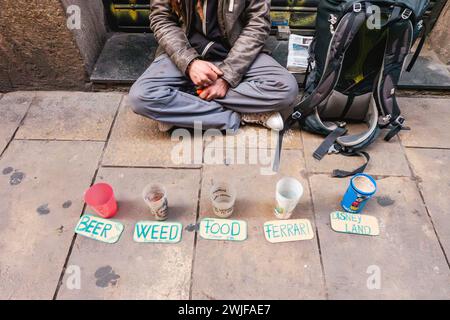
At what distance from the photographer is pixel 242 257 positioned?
148 cm

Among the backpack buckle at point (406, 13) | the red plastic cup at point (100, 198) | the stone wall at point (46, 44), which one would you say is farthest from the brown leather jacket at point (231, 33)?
the red plastic cup at point (100, 198)

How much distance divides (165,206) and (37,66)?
5.26 feet

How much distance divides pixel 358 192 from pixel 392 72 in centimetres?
81

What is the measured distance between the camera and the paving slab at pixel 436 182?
162 centimetres

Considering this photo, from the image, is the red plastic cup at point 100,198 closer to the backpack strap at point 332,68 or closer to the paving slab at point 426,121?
the backpack strap at point 332,68

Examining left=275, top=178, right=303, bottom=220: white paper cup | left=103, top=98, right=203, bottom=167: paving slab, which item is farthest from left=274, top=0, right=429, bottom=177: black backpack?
left=103, top=98, right=203, bottom=167: paving slab

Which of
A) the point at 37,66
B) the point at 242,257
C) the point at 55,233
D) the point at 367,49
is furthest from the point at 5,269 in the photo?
the point at 367,49

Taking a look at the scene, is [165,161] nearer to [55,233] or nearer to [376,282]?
[55,233]

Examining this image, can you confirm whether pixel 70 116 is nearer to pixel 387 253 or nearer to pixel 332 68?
pixel 332 68

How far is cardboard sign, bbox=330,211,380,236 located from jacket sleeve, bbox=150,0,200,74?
4.11 feet

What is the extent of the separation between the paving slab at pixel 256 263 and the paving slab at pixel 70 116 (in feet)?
3.16

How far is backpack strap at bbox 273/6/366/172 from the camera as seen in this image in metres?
1.61

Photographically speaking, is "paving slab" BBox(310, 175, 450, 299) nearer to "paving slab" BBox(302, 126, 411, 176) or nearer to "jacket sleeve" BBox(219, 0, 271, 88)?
"paving slab" BBox(302, 126, 411, 176)

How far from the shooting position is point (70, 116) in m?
2.18
